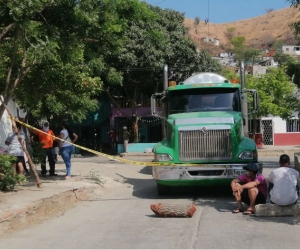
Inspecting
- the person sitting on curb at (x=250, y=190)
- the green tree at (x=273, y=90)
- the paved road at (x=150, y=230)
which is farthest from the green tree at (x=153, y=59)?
the person sitting on curb at (x=250, y=190)

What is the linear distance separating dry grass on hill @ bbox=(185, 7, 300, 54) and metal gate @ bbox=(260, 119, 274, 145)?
4275 inches

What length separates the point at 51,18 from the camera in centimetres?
1217

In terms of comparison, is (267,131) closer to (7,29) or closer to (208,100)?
(208,100)

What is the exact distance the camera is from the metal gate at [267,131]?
41562mm

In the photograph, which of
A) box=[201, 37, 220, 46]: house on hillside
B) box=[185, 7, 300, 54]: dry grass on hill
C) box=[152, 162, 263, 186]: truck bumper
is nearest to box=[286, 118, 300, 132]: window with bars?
box=[152, 162, 263, 186]: truck bumper

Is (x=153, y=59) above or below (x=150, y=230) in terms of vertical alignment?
above

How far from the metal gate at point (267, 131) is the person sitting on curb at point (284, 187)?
3230cm

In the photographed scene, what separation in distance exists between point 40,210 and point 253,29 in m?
164

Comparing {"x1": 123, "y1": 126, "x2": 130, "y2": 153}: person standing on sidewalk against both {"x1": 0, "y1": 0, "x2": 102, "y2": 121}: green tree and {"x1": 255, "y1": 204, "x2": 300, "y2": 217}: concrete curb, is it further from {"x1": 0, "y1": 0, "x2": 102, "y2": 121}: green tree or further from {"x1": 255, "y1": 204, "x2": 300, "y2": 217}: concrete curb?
{"x1": 255, "y1": 204, "x2": 300, "y2": 217}: concrete curb

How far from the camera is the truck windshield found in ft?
43.9

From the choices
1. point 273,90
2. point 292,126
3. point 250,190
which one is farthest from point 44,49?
point 292,126

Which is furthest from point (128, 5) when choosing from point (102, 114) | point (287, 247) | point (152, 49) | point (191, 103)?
point (102, 114)

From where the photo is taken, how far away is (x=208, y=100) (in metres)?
13.4

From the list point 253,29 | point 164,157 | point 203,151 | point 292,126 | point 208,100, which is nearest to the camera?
point 203,151
